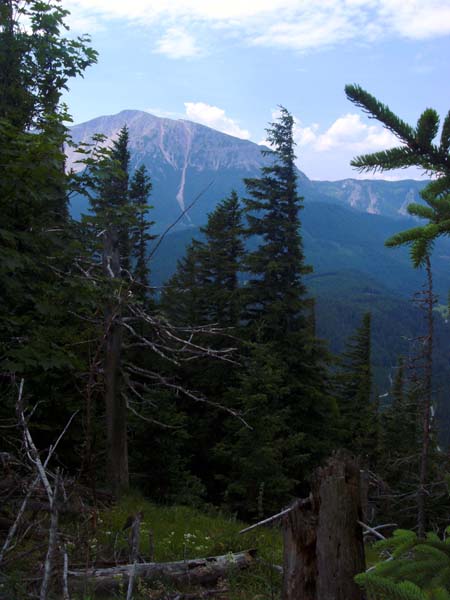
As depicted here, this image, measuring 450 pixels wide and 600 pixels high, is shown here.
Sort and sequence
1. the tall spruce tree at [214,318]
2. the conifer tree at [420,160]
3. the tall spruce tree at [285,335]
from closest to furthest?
the conifer tree at [420,160]
the tall spruce tree at [285,335]
the tall spruce tree at [214,318]

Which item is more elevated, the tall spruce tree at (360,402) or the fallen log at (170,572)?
the fallen log at (170,572)

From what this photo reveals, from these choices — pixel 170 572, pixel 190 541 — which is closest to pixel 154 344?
pixel 190 541

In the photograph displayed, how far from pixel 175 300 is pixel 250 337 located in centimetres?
1066

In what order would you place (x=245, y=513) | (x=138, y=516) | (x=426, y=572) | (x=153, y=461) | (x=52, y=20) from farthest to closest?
(x=245, y=513)
(x=153, y=461)
(x=52, y=20)
(x=138, y=516)
(x=426, y=572)

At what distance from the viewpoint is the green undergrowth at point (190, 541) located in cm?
458

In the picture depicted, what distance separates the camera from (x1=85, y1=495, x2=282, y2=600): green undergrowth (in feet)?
15.0

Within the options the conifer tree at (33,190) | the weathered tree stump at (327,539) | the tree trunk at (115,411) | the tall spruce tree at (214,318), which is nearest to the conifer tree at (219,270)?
the tall spruce tree at (214,318)

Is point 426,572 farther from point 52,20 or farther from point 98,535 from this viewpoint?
point 52,20

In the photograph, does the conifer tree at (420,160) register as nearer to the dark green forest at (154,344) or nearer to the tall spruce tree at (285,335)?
the dark green forest at (154,344)

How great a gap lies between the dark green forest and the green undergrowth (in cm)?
52

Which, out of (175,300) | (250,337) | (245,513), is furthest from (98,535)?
(175,300)

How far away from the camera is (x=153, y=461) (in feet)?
48.2

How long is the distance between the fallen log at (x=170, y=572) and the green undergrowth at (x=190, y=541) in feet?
0.37

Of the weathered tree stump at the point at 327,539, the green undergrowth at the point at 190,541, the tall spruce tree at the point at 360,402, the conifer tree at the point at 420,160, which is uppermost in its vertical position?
the conifer tree at the point at 420,160
